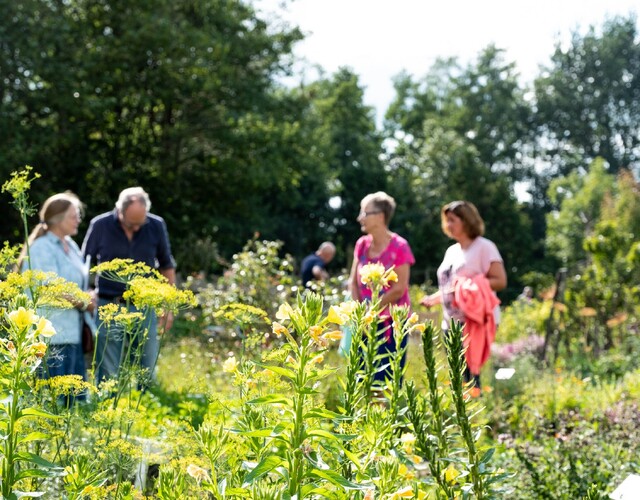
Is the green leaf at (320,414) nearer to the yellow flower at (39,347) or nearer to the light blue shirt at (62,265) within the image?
the yellow flower at (39,347)

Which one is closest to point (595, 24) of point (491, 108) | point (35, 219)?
point (491, 108)

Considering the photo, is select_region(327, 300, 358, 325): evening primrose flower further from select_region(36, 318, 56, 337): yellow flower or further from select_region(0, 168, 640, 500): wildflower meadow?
select_region(36, 318, 56, 337): yellow flower

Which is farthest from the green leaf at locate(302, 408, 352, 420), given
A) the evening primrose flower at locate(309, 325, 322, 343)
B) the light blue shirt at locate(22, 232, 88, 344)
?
the light blue shirt at locate(22, 232, 88, 344)

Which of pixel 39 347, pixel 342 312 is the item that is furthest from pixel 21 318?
pixel 342 312

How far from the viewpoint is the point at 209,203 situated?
21.2 metres

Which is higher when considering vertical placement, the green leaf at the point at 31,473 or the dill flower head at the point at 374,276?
A: the dill flower head at the point at 374,276

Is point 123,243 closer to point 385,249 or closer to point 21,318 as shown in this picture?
point 385,249

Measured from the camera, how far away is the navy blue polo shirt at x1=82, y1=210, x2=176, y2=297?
4965mm

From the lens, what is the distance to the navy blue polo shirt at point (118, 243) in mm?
4965

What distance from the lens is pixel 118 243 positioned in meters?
5.01

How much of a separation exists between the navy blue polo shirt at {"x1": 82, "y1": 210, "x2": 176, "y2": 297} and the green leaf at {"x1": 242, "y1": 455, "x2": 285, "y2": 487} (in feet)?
12.2

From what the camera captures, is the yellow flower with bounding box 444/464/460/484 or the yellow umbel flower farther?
the yellow umbel flower

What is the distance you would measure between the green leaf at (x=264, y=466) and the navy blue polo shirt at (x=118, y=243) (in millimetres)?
3732

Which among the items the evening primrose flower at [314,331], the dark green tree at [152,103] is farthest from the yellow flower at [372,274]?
the dark green tree at [152,103]
